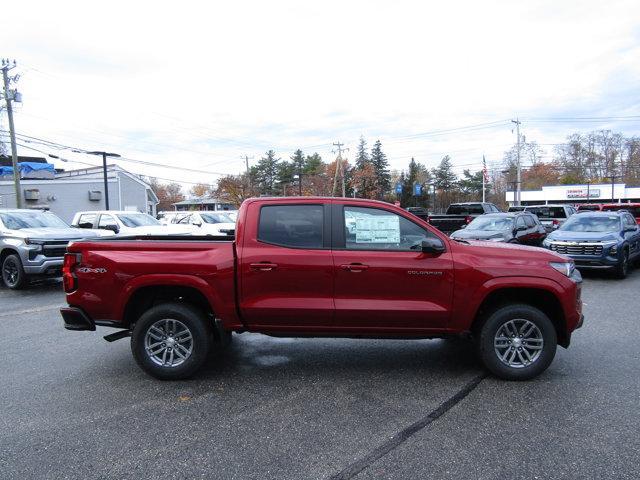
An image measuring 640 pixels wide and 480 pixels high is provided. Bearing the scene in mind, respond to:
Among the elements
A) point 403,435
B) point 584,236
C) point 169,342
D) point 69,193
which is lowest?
point 403,435

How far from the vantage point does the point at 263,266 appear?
4629 millimetres

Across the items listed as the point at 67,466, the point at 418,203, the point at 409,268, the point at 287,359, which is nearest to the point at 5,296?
the point at 287,359

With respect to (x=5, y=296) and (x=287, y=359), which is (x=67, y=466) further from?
(x=5, y=296)

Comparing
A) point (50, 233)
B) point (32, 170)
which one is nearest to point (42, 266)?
point (50, 233)

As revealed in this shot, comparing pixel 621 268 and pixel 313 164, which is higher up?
pixel 313 164

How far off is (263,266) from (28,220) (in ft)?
33.1

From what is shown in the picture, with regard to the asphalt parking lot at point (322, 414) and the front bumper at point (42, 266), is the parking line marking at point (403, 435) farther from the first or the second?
the front bumper at point (42, 266)

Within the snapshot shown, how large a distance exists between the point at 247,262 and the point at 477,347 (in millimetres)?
2501

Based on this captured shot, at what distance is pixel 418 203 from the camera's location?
79.3 m

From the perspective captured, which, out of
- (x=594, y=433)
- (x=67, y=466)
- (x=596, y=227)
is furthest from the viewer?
(x=596, y=227)

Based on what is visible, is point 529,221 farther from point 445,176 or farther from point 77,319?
point 445,176

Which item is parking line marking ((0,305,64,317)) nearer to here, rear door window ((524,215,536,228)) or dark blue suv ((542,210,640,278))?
dark blue suv ((542,210,640,278))

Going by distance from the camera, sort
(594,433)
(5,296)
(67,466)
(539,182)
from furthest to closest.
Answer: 1. (539,182)
2. (5,296)
3. (594,433)
4. (67,466)

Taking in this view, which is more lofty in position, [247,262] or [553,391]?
[247,262]
